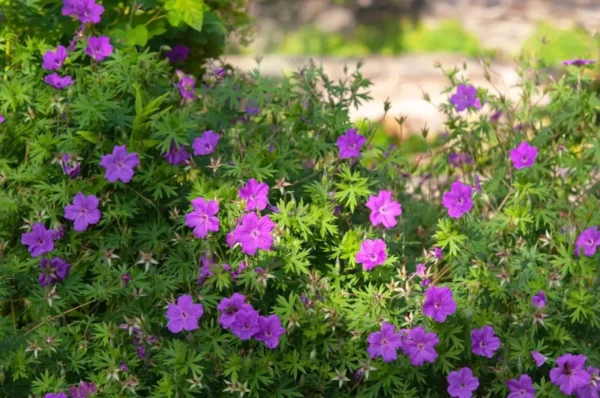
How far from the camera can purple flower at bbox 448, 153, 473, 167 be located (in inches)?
128

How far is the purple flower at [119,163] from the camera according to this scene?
2471 mm

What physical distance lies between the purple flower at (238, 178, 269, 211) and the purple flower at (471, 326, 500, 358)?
629 millimetres

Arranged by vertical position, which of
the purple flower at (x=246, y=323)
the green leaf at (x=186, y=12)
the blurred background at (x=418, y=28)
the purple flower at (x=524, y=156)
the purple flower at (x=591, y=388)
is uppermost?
the green leaf at (x=186, y=12)

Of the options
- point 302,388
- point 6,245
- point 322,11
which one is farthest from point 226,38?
point 322,11

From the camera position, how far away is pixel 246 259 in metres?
2.41

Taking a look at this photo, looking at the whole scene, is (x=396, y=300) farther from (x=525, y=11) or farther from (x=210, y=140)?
(x=525, y=11)

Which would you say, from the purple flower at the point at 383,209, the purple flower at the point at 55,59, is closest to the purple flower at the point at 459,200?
the purple flower at the point at 383,209

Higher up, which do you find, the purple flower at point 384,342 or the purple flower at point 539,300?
the purple flower at point 539,300

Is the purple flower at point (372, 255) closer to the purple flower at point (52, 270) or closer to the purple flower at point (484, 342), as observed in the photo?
the purple flower at point (484, 342)

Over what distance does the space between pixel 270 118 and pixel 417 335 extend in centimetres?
103

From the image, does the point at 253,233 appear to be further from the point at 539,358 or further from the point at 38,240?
the point at 539,358

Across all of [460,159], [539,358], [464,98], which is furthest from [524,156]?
[539,358]

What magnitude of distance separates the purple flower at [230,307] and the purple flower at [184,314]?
0.05 metres

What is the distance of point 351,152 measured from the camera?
2607mm
